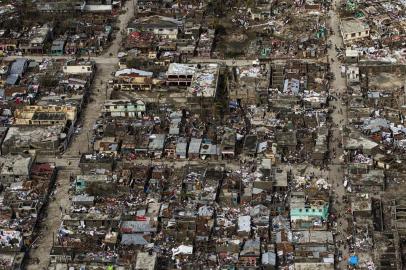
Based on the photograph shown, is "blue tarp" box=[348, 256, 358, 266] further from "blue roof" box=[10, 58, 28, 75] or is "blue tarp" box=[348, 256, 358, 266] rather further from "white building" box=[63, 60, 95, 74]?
"blue roof" box=[10, 58, 28, 75]

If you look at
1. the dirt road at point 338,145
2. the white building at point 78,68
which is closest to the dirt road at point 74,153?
the white building at point 78,68

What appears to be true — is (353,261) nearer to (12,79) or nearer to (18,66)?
(12,79)

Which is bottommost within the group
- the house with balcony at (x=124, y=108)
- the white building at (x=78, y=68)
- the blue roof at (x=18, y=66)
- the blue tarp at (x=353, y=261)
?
the blue roof at (x=18, y=66)

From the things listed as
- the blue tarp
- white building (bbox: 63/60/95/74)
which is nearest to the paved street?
the blue tarp

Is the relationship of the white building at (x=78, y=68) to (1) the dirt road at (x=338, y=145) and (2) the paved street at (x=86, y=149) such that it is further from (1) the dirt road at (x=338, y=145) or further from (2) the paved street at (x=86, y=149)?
(1) the dirt road at (x=338, y=145)

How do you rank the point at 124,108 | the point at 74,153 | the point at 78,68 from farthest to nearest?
the point at 78,68, the point at 124,108, the point at 74,153

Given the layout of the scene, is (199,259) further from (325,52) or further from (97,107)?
(325,52)

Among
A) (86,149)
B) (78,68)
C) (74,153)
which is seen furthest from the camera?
(78,68)

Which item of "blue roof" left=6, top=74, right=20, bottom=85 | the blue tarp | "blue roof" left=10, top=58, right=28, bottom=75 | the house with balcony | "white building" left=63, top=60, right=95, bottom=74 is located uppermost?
the blue tarp

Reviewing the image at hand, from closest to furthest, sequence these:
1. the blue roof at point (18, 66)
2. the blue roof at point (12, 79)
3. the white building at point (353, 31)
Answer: the blue roof at point (12, 79)
the blue roof at point (18, 66)
the white building at point (353, 31)

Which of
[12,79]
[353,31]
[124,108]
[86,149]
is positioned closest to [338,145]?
[124,108]

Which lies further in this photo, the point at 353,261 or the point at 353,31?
the point at 353,31
